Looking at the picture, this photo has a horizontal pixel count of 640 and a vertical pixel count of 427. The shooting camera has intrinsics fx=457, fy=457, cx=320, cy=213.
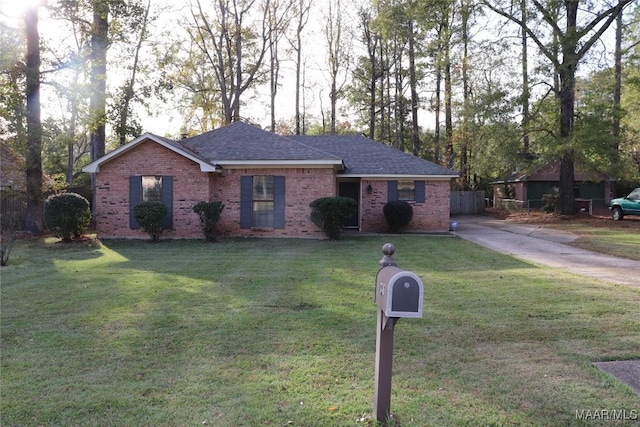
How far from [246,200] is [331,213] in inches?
127

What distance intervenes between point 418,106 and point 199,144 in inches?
851

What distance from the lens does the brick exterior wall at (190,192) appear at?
50.8ft

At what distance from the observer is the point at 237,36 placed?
29328 mm

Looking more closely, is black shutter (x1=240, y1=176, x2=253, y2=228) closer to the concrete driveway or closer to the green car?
the concrete driveway

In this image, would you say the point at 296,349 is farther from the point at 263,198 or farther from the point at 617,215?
the point at 617,215

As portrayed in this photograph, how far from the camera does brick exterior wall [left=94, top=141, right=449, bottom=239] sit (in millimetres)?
15477

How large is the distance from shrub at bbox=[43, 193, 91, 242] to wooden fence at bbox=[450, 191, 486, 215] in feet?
80.5

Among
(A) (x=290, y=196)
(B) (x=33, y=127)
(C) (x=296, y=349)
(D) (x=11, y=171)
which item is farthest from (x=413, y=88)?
(C) (x=296, y=349)

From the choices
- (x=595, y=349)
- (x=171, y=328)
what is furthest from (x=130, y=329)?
(x=595, y=349)

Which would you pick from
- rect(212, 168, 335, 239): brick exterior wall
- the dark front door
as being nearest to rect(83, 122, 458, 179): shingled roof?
rect(212, 168, 335, 239): brick exterior wall

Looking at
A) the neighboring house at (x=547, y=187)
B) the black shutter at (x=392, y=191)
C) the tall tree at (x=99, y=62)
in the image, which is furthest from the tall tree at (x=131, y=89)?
the neighboring house at (x=547, y=187)

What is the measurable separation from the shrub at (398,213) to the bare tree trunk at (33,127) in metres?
13.3

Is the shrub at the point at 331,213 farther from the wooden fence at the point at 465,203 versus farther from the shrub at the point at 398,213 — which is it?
the wooden fence at the point at 465,203

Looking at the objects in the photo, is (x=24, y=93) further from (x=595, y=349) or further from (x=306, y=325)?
(x=595, y=349)
